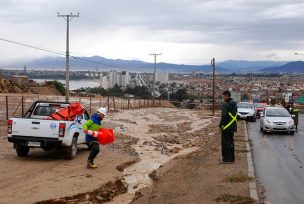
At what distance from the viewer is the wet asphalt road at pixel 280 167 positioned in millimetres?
10580

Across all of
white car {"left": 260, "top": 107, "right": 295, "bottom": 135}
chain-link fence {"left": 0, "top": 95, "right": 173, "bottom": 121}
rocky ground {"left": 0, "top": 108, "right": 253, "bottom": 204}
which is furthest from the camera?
chain-link fence {"left": 0, "top": 95, "right": 173, "bottom": 121}

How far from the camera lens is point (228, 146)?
47.9 ft

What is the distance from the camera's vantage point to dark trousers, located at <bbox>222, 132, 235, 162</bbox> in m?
14.5

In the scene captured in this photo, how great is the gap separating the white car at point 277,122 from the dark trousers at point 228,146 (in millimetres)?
12880

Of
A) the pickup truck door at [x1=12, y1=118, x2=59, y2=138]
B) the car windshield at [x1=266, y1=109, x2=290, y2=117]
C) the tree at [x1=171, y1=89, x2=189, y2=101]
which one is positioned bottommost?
the tree at [x1=171, y1=89, x2=189, y2=101]

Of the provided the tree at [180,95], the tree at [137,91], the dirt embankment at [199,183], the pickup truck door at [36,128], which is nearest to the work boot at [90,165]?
the pickup truck door at [36,128]

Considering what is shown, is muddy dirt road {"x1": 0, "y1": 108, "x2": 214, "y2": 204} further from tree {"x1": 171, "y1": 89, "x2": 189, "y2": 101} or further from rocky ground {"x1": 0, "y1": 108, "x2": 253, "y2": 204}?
tree {"x1": 171, "y1": 89, "x2": 189, "y2": 101}

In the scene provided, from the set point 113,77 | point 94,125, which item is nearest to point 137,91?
point 113,77

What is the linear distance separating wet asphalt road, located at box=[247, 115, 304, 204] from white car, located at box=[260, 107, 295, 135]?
2.94 meters

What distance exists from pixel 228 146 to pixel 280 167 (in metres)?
1.62

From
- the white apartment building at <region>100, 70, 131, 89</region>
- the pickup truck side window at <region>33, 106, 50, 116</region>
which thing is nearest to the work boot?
the pickup truck side window at <region>33, 106, 50, 116</region>

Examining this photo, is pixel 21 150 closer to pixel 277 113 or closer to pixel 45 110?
pixel 45 110

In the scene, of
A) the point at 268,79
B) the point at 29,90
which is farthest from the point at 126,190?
the point at 268,79

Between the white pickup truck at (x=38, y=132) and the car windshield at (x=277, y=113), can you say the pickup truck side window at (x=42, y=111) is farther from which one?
the car windshield at (x=277, y=113)
